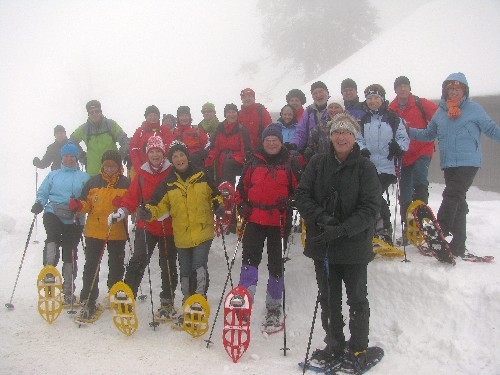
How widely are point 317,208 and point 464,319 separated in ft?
6.81

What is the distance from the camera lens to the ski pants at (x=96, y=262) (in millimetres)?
5664

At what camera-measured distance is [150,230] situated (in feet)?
18.2

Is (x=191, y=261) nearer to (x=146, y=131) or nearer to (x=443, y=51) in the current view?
(x=146, y=131)

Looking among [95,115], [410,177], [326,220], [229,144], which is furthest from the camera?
[95,115]

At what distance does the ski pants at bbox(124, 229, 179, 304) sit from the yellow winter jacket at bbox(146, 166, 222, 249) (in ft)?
1.60

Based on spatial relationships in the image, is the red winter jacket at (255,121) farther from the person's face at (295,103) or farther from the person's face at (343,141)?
the person's face at (343,141)

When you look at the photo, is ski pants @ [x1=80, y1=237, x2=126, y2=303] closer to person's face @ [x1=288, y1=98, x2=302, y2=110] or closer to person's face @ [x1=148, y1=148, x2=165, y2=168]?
person's face @ [x1=148, y1=148, x2=165, y2=168]

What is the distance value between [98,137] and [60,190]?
1.74 meters

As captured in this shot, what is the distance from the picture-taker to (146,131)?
24.5ft

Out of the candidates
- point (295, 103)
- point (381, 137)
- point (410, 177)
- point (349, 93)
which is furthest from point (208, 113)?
point (410, 177)

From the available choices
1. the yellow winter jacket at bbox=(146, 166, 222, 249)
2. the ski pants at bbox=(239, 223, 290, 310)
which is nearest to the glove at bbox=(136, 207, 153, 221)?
the yellow winter jacket at bbox=(146, 166, 222, 249)

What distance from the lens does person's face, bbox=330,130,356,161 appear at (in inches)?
155

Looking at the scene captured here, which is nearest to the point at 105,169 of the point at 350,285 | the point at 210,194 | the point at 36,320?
the point at 210,194

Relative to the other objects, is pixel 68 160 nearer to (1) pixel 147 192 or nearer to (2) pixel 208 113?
(1) pixel 147 192
